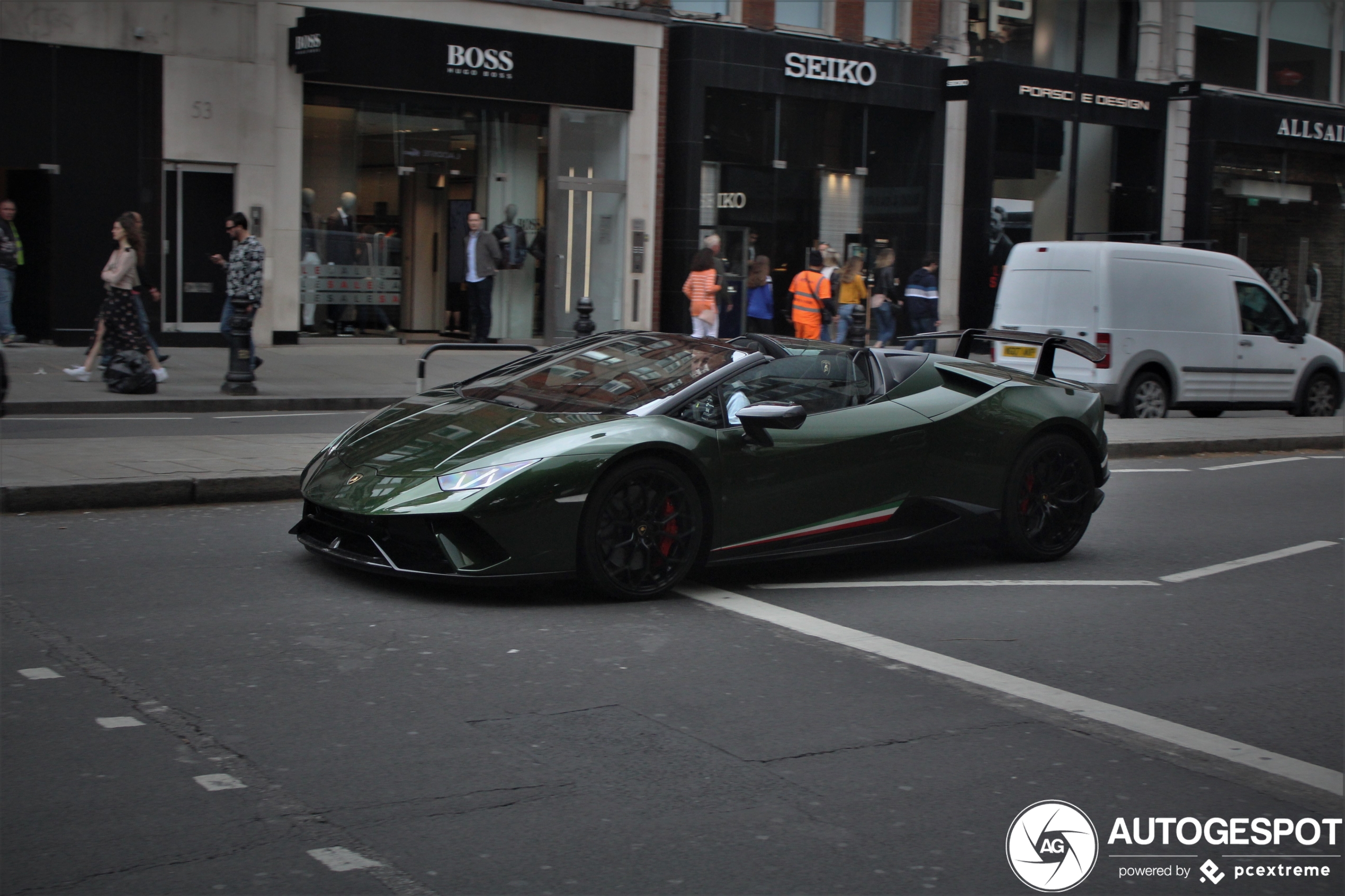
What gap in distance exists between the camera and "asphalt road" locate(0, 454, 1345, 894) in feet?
12.4

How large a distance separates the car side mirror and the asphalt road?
83 centimetres

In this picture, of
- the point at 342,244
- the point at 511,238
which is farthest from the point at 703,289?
the point at 342,244

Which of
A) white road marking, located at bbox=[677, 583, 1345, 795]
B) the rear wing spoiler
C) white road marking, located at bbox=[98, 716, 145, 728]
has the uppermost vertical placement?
the rear wing spoiler

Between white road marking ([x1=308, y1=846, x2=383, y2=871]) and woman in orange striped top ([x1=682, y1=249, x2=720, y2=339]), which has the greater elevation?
woman in orange striped top ([x1=682, y1=249, x2=720, y2=339])

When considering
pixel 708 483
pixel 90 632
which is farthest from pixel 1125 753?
pixel 90 632

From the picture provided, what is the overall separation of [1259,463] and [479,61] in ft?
45.7

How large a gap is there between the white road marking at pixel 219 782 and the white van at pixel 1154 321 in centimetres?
1348

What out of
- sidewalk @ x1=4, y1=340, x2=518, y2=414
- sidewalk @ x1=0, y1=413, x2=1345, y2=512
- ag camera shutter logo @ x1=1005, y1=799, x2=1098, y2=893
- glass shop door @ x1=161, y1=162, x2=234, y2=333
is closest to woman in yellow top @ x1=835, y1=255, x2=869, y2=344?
sidewalk @ x1=4, y1=340, x2=518, y2=414

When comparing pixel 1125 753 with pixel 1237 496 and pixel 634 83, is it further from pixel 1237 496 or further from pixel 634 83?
pixel 634 83

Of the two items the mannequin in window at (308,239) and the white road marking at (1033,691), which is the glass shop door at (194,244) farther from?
the white road marking at (1033,691)

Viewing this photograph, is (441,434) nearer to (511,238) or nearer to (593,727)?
(593,727)

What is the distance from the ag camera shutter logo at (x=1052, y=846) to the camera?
12.7 ft

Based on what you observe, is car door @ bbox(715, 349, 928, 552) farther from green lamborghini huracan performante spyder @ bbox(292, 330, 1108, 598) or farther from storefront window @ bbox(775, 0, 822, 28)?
storefront window @ bbox(775, 0, 822, 28)

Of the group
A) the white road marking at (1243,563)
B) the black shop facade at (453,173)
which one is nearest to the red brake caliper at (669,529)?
the white road marking at (1243,563)
